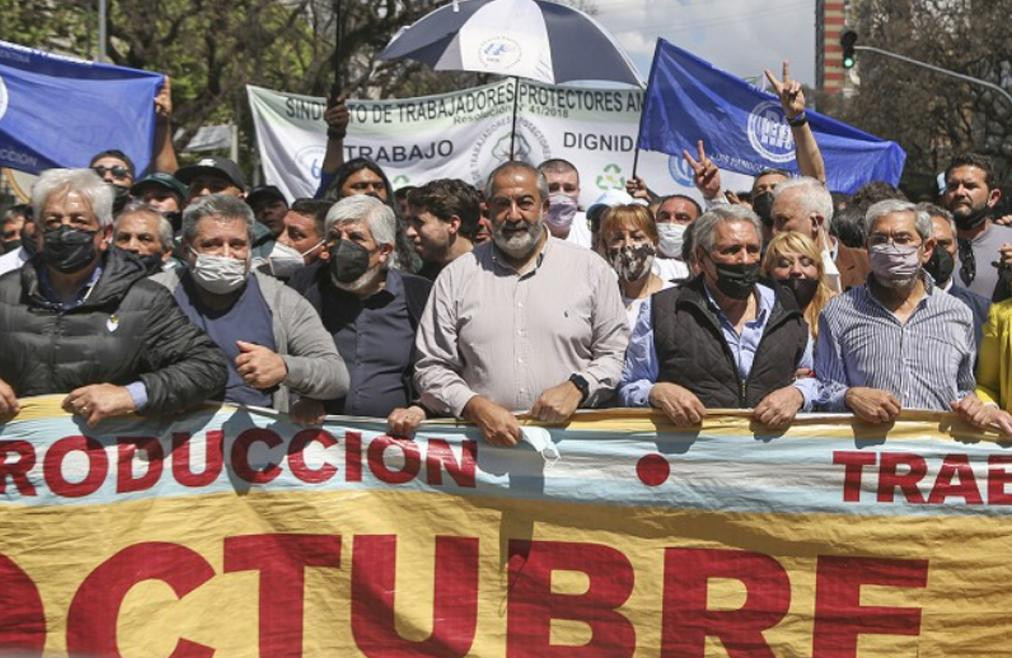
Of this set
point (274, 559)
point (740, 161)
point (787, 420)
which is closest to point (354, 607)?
point (274, 559)

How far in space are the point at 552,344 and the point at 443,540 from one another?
2.56ft

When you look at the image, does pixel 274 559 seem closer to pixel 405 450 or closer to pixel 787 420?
pixel 405 450

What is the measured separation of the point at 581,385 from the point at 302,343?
3.22 feet

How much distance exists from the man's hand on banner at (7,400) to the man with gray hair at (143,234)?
1.28 meters

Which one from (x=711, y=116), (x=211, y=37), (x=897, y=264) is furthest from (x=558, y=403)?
(x=211, y=37)

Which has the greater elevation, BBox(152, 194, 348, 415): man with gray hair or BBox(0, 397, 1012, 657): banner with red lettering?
BBox(152, 194, 348, 415): man with gray hair

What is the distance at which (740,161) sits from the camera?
8.91m

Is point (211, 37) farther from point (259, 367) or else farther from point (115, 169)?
point (259, 367)

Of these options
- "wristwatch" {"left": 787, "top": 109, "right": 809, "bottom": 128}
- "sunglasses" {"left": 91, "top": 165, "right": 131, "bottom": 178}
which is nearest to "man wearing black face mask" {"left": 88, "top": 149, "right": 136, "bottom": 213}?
"sunglasses" {"left": 91, "top": 165, "right": 131, "bottom": 178}

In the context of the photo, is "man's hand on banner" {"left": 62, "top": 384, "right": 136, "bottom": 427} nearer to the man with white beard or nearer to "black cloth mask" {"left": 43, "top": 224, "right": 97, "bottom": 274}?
"black cloth mask" {"left": 43, "top": 224, "right": 97, "bottom": 274}

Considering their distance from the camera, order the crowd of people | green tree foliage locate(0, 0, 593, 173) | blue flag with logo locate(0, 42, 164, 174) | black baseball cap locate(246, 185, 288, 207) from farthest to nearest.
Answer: green tree foliage locate(0, 0, 593, 173)
blue flag with logo locate(0, 42, 164, 174)
black baseball cap locate(246, 185, 288, 207)
the crowd of people

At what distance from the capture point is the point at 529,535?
15.0ft

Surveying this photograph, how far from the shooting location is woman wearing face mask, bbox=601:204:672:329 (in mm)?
5434

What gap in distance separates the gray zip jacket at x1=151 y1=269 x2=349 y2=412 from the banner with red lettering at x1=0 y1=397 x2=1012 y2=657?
18 cm
